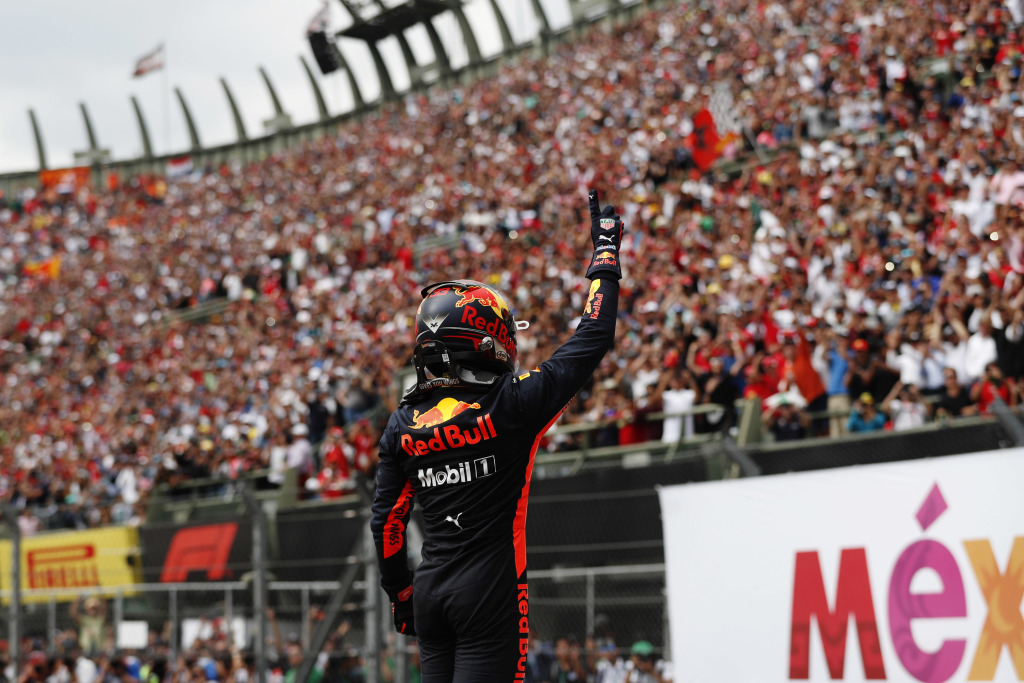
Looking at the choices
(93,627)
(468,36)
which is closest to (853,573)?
(93,627)

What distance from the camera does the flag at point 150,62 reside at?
39.4 meters

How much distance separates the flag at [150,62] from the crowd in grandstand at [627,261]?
10.2 meters

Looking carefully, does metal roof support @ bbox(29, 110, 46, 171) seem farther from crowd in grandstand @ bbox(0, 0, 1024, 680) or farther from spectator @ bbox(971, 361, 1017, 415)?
spectator @ bbox(971, 361, 1017, 415)

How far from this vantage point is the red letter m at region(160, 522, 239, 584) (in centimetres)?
1264

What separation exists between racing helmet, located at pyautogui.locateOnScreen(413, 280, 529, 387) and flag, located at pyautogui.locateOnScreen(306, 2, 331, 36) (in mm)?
35418

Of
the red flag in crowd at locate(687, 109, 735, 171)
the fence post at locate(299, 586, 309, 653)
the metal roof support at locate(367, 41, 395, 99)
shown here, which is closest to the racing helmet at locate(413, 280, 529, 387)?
the fence post at locate(299, 586, 309, 653)

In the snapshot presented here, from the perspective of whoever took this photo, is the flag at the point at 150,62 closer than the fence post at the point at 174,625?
No

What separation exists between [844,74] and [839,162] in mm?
2326

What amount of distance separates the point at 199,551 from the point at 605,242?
10.3 meters

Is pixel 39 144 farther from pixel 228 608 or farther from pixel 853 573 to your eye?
pixel 853 573

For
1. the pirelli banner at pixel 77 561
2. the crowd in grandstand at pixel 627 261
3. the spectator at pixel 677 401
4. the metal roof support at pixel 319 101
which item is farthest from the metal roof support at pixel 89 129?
the spectator at pixel 677 401

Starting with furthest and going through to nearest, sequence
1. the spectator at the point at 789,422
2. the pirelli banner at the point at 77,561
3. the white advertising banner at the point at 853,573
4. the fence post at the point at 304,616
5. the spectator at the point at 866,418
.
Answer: the pirelli banner at the point at 77,561, the fence post at the point at 304,616, the spectator at the point at 789,422, the spectator at the point at 866,418, the white advertising banner at the point at 853,573

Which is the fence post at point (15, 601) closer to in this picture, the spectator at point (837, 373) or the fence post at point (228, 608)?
the fence post at point (228, 608)

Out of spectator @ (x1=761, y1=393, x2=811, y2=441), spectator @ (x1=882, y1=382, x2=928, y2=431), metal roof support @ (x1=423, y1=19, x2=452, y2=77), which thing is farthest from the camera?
metal roof support @ (x1=423, y1=19, x2=452, y2=77)
